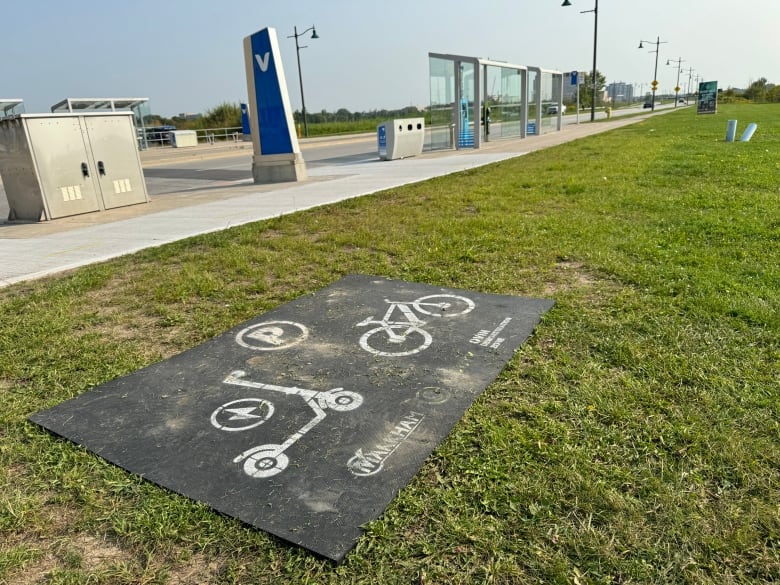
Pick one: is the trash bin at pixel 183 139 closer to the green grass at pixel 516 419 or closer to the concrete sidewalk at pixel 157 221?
the concrete sidewalk at pixel 157 221

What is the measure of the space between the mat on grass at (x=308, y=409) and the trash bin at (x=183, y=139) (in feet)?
119

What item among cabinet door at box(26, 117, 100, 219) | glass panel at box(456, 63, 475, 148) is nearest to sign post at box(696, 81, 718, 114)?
glass panel at box(456, 63, 475, 148)

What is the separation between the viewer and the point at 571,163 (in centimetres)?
1251

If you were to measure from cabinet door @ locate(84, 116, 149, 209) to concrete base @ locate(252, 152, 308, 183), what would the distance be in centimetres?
303

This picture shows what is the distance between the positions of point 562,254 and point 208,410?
3.72 m

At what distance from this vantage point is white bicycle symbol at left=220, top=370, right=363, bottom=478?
7.80 feet

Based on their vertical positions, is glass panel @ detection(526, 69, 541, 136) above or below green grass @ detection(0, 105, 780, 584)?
above

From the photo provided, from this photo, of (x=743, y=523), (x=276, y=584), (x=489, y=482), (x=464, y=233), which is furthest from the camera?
(x=464, y=233)

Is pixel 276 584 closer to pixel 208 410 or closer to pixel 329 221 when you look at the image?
pixel 208 410

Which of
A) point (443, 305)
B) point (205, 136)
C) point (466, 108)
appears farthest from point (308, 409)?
point (205, 136)

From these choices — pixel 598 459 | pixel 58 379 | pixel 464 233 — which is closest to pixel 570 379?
pixel 598 459

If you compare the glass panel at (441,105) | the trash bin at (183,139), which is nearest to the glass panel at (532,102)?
the glass panel at (441,105)

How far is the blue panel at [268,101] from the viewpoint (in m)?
12.2

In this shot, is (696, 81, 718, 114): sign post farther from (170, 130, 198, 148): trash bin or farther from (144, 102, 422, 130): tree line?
(170, 130, 198, 148): trash bin
